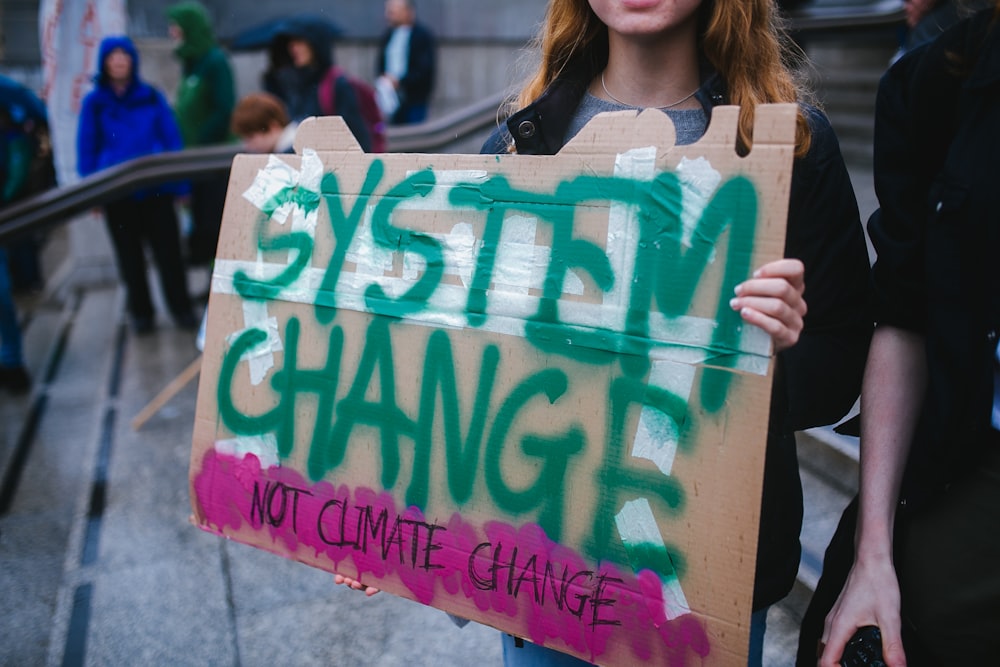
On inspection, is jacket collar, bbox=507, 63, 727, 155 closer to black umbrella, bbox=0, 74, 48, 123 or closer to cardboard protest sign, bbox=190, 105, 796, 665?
cardboard protest sign, bbox=190, 105, 796, 665

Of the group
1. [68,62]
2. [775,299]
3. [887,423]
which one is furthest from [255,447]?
[68,62]

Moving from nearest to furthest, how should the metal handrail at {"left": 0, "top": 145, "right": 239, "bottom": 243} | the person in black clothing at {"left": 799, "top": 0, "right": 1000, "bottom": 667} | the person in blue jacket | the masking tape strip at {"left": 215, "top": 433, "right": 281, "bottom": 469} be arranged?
1. the person in black clothing at {"left": 799, "top": 0, "right": 1000, "bottom": 667}
2. the masking tape strip at {"left": 215, "top": 433, "right": 281, "bottom": 469}
3. the metal handrail at {"left": 0, "top": 145, "right": 239, "bottom": 243}
4. the person in blue jacket

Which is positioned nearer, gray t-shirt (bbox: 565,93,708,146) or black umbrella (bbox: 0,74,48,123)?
gray t-shirt (bbox: 565,93,708,146)

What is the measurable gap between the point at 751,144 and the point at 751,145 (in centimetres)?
2

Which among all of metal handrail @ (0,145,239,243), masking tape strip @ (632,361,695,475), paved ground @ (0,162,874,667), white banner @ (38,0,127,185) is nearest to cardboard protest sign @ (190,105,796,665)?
masking tape strip @ (632,361,695,475)

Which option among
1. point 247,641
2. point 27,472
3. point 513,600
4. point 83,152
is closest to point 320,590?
point 247,641

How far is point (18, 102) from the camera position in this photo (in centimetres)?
484

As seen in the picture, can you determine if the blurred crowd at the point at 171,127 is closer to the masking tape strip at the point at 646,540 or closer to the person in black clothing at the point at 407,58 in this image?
the person in black clothing at the point at 407,58

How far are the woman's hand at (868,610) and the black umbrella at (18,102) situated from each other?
17.8ft

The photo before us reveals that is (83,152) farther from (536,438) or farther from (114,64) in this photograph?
(536,438)

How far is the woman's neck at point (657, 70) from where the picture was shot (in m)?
1.31

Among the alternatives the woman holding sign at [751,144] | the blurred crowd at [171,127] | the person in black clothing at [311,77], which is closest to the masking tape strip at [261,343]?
the woman holding sign at [751,144]

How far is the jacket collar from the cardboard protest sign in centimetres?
14

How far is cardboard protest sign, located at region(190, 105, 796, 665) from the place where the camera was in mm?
1046
